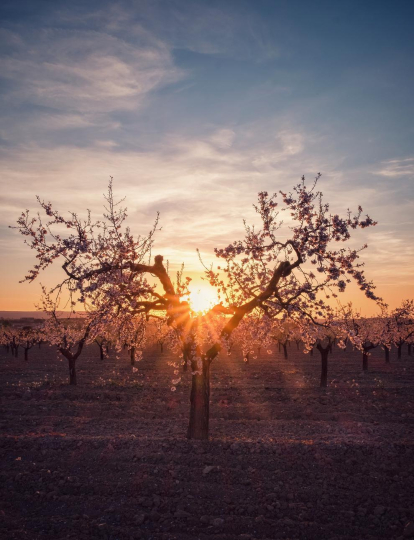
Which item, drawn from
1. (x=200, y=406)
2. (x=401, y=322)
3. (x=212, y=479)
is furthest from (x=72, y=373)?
(x=401, y=322)

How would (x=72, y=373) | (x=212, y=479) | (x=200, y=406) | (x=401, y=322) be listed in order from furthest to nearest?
(x=401, y=322), (x=72, y=373), (x=200, y=406), (x=212, y=479)

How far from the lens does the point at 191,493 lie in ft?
32.0

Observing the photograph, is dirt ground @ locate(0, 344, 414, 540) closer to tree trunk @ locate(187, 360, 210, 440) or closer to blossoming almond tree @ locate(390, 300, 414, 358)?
tree trunk @ locate(187, 360, 210, 440)

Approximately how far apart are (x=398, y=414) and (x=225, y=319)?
11412 mm

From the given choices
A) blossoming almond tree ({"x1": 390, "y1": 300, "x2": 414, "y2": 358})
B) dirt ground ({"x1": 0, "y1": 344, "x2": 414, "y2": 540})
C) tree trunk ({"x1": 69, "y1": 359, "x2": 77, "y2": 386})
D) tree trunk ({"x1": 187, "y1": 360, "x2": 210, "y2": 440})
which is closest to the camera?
dirt ground ({"x1": 0, "y1": 344, "x2": 414, "y2": 540})

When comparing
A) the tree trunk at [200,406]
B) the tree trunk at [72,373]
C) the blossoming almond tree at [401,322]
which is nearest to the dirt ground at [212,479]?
the tree trunk at [200,406]

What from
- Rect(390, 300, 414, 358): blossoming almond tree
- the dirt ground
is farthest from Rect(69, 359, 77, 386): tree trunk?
Rect(390, 300, 414, 358): blossoming almond tree

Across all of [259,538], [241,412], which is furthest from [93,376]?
[259,538]

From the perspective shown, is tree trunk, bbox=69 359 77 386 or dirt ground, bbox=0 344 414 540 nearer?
dirt ground, bbox=0 344 414 540

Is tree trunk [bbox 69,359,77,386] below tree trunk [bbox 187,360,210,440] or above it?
below

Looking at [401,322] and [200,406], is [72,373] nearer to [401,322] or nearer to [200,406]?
[200,406]

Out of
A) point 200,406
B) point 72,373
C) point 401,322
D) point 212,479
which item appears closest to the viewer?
point 212,479

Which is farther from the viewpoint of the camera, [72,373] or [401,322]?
[401,322]

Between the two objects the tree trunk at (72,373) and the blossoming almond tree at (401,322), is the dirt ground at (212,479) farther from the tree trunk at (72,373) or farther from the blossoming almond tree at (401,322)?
the blossoming almond tree at (401,322)
